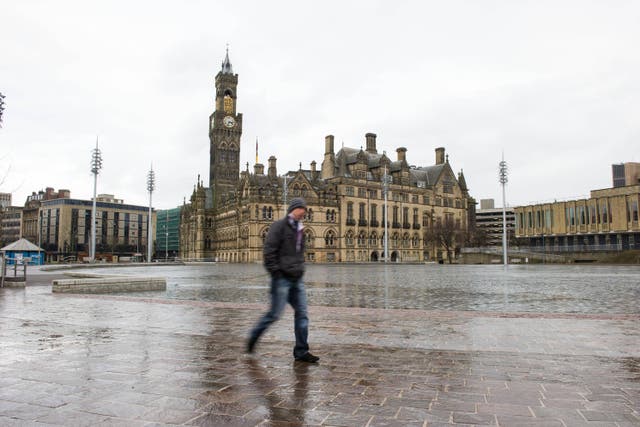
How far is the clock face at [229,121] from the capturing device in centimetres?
8906

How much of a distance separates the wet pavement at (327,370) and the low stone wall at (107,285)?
17.2 ft

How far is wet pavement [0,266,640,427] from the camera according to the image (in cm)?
400

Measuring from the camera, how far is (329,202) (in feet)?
256

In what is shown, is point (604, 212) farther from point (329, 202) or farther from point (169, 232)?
point (169, 232)

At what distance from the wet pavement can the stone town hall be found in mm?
61507

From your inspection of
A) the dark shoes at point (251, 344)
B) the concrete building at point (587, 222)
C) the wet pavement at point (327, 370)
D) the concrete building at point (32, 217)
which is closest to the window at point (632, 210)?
the concrete building at point (587, 222)

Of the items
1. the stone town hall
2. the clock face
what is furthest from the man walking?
the clock face

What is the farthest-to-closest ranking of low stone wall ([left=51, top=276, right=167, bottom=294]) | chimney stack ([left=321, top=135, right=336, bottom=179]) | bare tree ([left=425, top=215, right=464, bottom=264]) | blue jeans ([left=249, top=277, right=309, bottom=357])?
chimney stack ([left=321, top=135, right=336, bottom=179])
bare tree ([left=425, top=215, right=464, bottom=264])
low stone wall ([left=51, top=276, right=167, bottom=294])
blue jeans ([left=249, top=277, right=309, bottom=357])

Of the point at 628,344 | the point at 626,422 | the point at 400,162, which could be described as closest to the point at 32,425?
the point at 626,422

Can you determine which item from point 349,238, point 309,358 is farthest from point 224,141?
point 309,358

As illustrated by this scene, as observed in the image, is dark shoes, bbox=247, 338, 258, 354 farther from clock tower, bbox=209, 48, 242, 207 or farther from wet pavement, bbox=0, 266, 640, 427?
clock tower, bbox=209, 48, 242, 207

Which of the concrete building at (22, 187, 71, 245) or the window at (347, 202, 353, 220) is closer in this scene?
the window at (347, 202, 353, 220)

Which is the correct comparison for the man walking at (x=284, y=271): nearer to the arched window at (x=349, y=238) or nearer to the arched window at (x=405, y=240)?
the arched window at (x=349, y=238)

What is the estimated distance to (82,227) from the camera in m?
122
